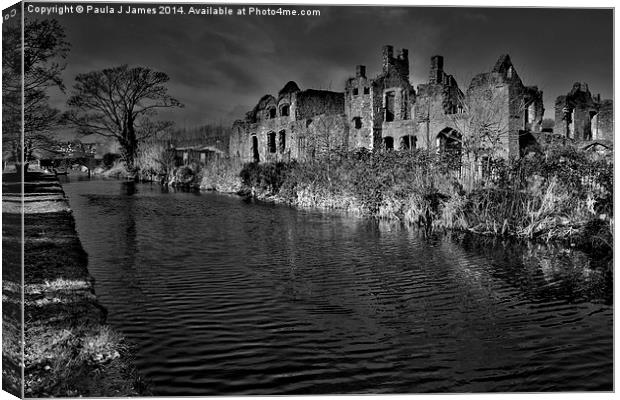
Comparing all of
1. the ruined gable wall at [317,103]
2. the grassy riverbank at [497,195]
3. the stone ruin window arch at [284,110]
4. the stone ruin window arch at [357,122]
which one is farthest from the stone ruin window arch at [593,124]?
the stone ruin window arch at [284,110]

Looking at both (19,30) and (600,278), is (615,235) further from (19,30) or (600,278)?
(19,30)

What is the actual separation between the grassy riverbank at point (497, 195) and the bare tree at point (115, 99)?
567 cm

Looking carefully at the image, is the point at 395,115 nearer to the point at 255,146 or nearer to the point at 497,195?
the point at 255,146

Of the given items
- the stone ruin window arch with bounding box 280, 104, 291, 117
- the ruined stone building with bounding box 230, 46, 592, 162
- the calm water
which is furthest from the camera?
the stone ruin window arch with bounding box 280, 104, 291, 117

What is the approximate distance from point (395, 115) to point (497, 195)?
14.9 meters

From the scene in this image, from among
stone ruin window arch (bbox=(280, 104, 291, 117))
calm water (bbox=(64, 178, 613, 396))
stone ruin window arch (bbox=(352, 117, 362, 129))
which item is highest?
stone ruin window arch (bbox=(280, 104, 291, 117))

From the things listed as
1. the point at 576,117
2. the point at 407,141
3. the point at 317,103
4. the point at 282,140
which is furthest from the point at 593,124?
the point at 282,140

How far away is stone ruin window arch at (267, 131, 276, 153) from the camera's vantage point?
105ft

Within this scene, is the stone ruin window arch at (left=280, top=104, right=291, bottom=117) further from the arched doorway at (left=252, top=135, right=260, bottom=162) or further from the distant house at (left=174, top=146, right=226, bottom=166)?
the distant house at (left=174, top=146, right=226, bottom=166)

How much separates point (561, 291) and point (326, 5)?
468cm

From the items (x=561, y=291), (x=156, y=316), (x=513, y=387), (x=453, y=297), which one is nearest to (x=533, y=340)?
(x=513, y=387)

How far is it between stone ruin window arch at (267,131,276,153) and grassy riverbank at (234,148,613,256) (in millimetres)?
15135

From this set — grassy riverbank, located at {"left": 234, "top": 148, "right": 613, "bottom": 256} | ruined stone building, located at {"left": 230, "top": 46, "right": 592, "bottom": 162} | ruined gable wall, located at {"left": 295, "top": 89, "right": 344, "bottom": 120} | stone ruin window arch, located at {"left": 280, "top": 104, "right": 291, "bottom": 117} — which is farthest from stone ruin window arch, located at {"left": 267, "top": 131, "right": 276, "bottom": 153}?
grassy riverbank, located at {"left": 234, "top": 148, "right": 613, "bottom": 256}

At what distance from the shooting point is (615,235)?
459 cm
